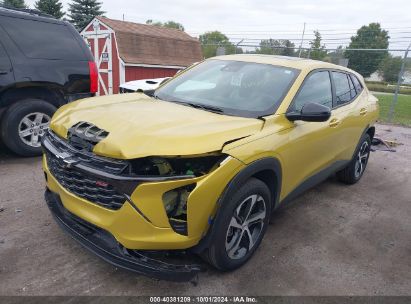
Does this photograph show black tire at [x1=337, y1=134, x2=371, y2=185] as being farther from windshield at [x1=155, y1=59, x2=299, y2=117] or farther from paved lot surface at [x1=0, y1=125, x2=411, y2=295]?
windshield at [x1=155, y1=59, x2=299, y2=117]

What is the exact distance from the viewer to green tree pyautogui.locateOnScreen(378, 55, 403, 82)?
53.2ft

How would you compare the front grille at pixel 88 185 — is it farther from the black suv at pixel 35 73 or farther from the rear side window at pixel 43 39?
the rear side window at pixel 43 39

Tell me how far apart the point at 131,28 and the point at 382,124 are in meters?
9.20

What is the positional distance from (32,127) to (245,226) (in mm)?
3931

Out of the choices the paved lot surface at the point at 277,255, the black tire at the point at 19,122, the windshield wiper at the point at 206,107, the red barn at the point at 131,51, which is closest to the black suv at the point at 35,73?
the black tire at the point at 19,122

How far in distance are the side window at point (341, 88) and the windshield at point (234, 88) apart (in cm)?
101

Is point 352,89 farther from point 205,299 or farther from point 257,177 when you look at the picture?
point 205,299

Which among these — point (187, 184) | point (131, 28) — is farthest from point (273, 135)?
point (131, 28)

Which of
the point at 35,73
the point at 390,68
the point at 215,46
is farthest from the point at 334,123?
the point at 215,46

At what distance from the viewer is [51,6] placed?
101ft

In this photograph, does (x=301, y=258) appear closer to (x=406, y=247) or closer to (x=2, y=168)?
(x=406, y=247)

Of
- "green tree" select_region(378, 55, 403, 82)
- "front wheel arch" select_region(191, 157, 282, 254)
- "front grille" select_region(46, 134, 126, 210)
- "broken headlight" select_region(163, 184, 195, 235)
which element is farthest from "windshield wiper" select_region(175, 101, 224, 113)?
"green tree" select_region(378, 55, 403, 82)

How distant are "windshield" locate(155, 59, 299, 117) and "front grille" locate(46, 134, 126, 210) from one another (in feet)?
4.01

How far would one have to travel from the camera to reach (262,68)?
391cm
